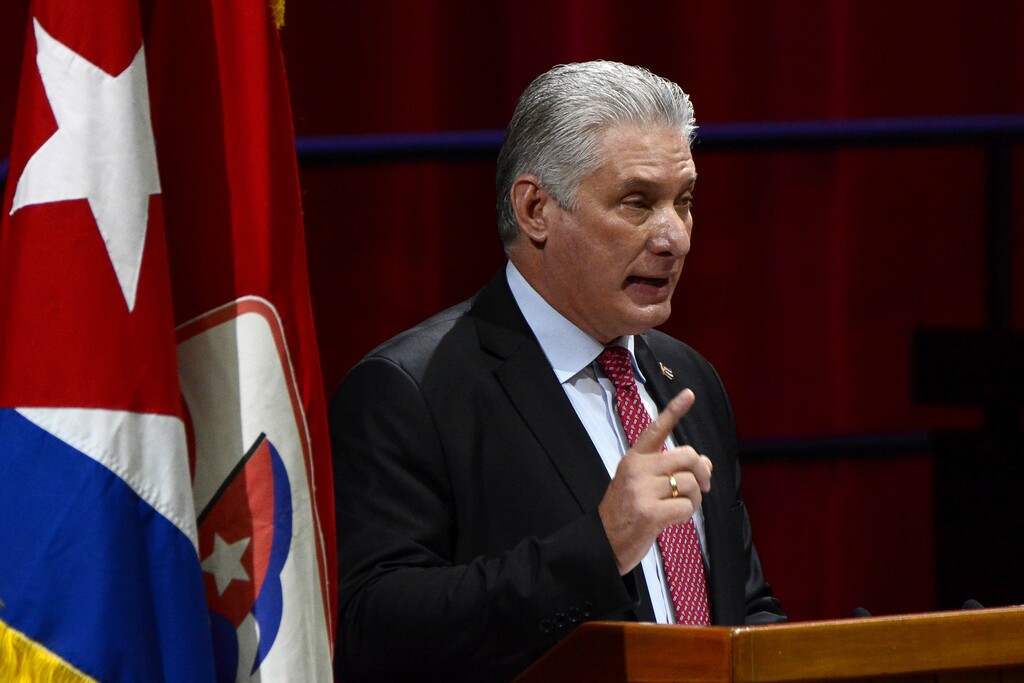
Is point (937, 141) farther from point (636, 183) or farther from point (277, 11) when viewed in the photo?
point (277, 11)

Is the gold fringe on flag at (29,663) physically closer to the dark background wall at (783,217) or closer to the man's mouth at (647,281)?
the man's mouth at (647,281)

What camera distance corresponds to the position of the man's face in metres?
1.83

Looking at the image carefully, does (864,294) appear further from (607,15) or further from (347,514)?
(347,514)

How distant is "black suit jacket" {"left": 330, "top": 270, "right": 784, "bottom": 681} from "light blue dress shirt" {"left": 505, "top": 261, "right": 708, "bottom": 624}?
0.02 metres

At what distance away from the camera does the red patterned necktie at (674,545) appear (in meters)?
1.81

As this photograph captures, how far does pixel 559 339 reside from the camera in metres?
1.91

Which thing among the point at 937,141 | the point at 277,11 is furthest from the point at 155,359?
the point at 937,141

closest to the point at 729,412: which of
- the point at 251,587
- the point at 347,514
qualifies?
the point at 347,514

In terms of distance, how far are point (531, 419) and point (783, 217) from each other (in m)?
1.63

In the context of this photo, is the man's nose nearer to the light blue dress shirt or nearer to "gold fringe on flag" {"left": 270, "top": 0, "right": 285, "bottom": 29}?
the light blue dress shirt

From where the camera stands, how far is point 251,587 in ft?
4.77

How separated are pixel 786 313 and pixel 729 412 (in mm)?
1202


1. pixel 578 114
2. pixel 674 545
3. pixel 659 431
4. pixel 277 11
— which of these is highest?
pixel 277 11

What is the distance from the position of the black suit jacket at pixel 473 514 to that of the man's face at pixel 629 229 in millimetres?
115
